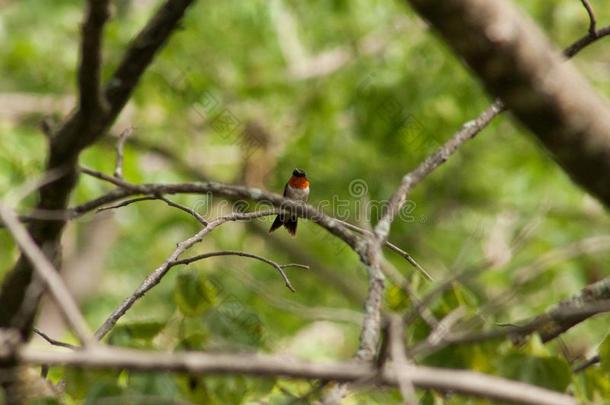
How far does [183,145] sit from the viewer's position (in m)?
9.69

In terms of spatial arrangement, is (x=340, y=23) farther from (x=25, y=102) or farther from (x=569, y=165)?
(x=569, y=165)

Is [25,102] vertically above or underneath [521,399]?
above

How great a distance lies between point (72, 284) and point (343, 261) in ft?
13.6

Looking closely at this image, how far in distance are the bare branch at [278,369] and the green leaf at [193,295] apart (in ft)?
2.73

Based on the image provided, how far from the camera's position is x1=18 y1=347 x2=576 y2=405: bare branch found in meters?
1.24

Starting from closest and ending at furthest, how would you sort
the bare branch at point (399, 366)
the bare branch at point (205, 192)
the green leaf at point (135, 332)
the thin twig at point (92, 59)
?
the bare branch at point (399, 366) < the green leaf at point (135, 332) < the thin twig at point (92, 59) < the bare branch at point (205, 192)

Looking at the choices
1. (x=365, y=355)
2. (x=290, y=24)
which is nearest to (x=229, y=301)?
(x=365, y=355)

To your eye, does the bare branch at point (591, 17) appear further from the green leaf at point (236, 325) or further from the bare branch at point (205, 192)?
the green leaf at point (236, 325)

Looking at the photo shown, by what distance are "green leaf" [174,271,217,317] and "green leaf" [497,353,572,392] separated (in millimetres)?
807

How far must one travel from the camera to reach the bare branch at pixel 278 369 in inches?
48.9

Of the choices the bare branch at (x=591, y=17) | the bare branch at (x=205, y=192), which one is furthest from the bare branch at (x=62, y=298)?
the bare branch at (x=591, y=17)

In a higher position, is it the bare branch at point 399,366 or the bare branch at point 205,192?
the bare branch at point 205,192

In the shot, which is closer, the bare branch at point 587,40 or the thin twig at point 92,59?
the thin twig at point 92,59

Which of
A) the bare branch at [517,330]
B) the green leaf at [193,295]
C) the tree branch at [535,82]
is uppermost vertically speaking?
the tree branch at [535,82]
